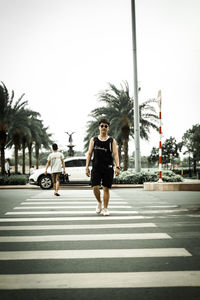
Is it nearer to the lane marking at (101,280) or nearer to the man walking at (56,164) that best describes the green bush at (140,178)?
the man walking at (56,164)

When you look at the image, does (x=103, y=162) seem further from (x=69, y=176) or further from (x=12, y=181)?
(x=12, y=181)

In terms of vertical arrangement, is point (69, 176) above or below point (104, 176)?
below

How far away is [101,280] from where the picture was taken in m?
3.12

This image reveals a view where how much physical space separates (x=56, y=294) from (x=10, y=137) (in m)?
29.6

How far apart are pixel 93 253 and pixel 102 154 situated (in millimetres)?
2922

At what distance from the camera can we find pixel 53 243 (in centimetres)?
456

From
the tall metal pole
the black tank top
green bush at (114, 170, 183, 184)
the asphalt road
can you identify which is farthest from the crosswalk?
the tall metal pole


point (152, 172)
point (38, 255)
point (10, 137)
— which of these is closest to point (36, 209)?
point (38, 255)

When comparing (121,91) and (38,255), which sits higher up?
(121,91)

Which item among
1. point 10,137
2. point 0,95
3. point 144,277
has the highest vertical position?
point 0,95

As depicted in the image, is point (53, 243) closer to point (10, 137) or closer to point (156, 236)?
point (156, 236)

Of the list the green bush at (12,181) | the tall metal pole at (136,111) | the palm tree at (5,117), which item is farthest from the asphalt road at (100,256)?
the palm tree at (5,117)

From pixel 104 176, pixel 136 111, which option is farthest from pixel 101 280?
pixel 136 111

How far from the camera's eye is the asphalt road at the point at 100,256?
9.50 ft
